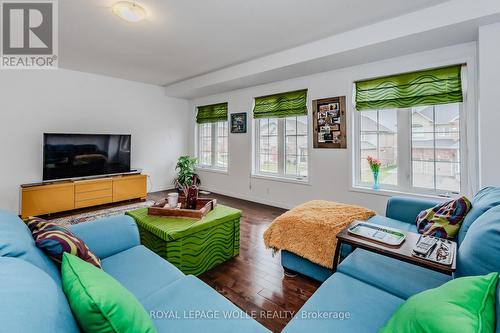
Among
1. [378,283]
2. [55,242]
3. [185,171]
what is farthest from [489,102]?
[185,171]

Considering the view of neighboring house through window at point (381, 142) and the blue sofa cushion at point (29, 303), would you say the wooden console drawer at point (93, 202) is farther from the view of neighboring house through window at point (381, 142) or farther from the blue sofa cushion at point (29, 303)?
the view of neighboring house through window at point (381, 142)

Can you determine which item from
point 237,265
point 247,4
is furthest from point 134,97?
point 237,265

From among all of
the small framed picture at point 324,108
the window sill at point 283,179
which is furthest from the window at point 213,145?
the small framed picture at point 324,108

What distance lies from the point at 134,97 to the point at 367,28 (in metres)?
4.66

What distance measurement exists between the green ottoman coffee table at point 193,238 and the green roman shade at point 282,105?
99.3 inches

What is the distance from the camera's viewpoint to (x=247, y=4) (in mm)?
2432

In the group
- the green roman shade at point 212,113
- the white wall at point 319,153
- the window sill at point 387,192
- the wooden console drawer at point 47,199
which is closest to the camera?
the white wall at point 319,153

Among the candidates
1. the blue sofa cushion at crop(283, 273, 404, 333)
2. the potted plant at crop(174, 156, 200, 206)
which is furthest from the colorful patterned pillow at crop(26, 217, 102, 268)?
the potted plant at crop(174, 156, 200, 206)

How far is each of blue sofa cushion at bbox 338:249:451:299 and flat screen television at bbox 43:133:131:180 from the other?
179 inches

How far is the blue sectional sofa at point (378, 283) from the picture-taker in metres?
1.03

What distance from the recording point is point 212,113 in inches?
224

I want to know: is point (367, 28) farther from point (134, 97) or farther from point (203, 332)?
point (134, 97)

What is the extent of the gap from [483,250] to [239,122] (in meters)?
4.44

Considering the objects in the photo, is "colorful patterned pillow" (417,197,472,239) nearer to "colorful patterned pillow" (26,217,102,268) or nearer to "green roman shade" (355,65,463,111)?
"green roman shade" (355,65,463,111)
